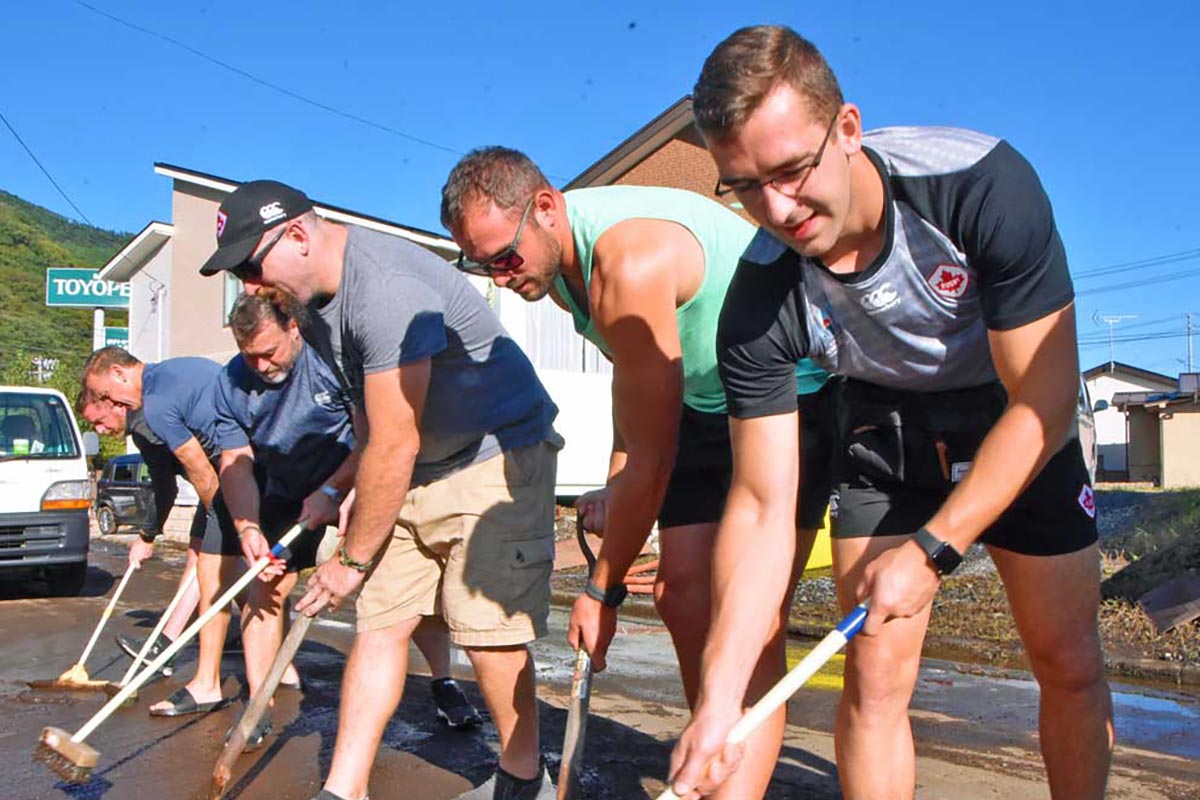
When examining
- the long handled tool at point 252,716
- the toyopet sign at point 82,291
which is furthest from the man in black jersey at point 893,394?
the toyopet sign at point 82,291

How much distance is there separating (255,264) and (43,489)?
22.4ft

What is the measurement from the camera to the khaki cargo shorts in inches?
131

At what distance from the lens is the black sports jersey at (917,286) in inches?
86.4

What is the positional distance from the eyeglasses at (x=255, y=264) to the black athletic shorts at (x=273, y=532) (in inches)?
61.0

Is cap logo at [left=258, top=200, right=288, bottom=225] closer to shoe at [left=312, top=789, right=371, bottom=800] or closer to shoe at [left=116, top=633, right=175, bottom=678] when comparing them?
shoe at [left=312, top=789, right=371, bottom=800]

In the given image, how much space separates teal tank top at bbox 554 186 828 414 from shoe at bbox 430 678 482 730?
2.03 m

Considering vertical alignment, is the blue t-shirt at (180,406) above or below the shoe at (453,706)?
above

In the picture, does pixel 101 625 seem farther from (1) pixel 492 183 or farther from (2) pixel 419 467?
(1) pixel 492 183

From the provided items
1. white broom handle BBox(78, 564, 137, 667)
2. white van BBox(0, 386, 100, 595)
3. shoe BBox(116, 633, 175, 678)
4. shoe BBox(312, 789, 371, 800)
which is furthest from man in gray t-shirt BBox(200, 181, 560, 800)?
white van BBox(0, 386, 100, 595)

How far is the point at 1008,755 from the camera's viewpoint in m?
4.20

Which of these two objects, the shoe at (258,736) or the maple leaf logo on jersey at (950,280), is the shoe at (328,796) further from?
the maple leaf logo on jersey at (950,280)

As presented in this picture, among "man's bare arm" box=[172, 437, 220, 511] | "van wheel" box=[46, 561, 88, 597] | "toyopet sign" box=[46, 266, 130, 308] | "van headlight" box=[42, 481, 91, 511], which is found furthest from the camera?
"toyopet sign" box=[46, 266, 130, 308]

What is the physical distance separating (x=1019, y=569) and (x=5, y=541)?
8.44 metres

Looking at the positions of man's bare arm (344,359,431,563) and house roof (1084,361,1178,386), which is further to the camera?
house roof (1084,361,1178,386)
